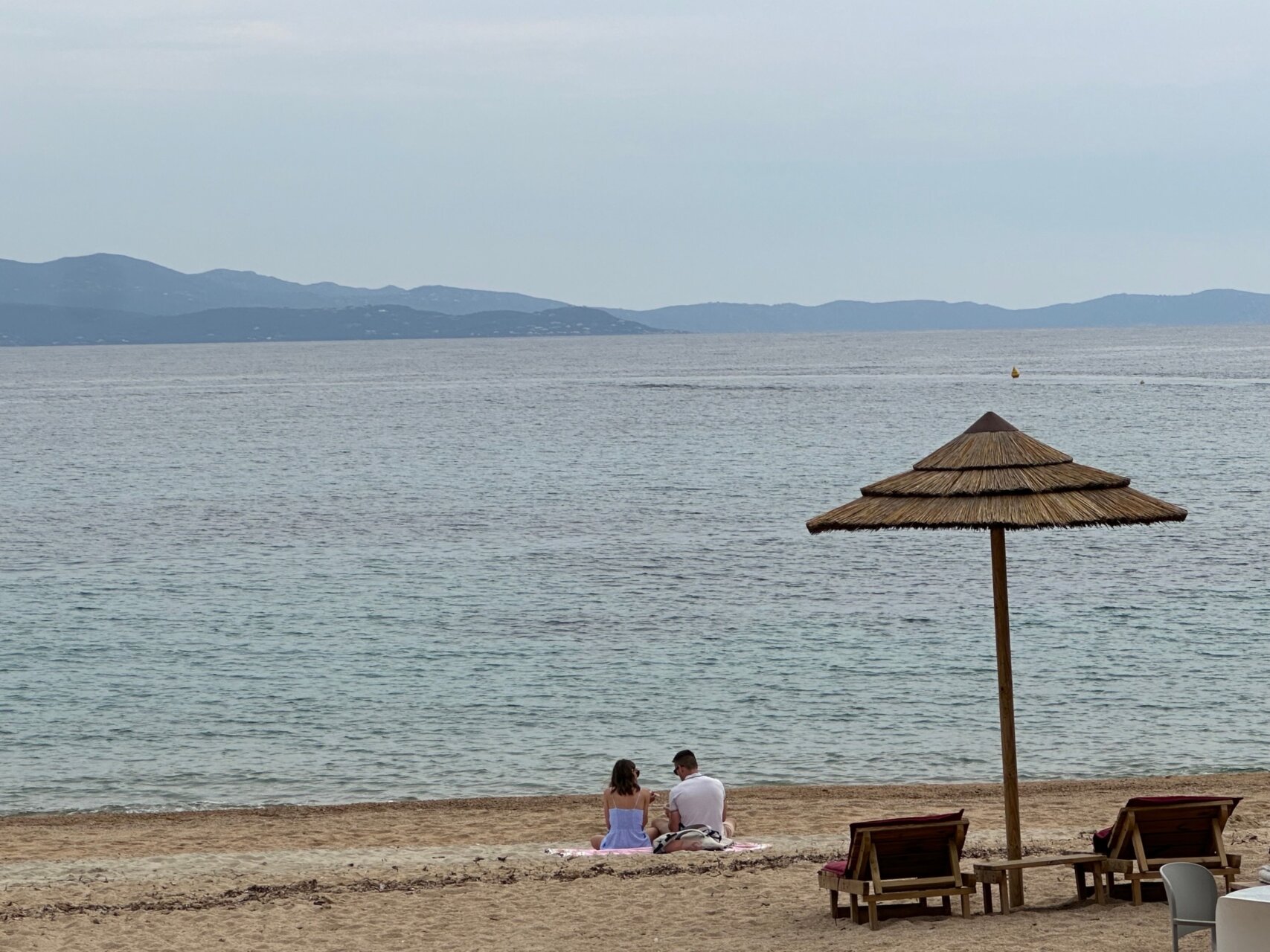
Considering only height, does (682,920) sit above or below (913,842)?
below

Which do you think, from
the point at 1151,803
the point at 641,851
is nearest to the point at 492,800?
the point at 641,851

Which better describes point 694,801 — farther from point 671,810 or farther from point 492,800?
point 492,800

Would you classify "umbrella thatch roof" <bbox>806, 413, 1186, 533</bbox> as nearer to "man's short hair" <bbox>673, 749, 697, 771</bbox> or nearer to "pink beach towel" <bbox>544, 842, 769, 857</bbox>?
"man's short hair" <bbox>673, 749, 697, 771</bbox>

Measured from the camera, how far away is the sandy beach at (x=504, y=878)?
988 centimetres

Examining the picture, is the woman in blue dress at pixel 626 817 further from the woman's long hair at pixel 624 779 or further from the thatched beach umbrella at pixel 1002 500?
the thatched beach umbrella at pixel 1002 500

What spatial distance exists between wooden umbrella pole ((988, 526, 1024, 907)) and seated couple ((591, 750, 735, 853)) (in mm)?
3287

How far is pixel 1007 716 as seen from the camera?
32.1ft

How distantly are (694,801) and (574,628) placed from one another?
15.3 metres

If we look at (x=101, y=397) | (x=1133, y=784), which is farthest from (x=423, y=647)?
(x=101, y=397)

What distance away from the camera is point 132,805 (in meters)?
17.4

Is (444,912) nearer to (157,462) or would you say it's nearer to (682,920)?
(682,920)

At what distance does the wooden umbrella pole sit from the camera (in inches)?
383

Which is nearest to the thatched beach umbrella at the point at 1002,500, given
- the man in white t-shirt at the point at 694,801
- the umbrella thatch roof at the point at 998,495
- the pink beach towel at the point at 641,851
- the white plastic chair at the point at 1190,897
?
the umbrella thatch roof at the point at 998,495

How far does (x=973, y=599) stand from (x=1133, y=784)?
13.9 m
